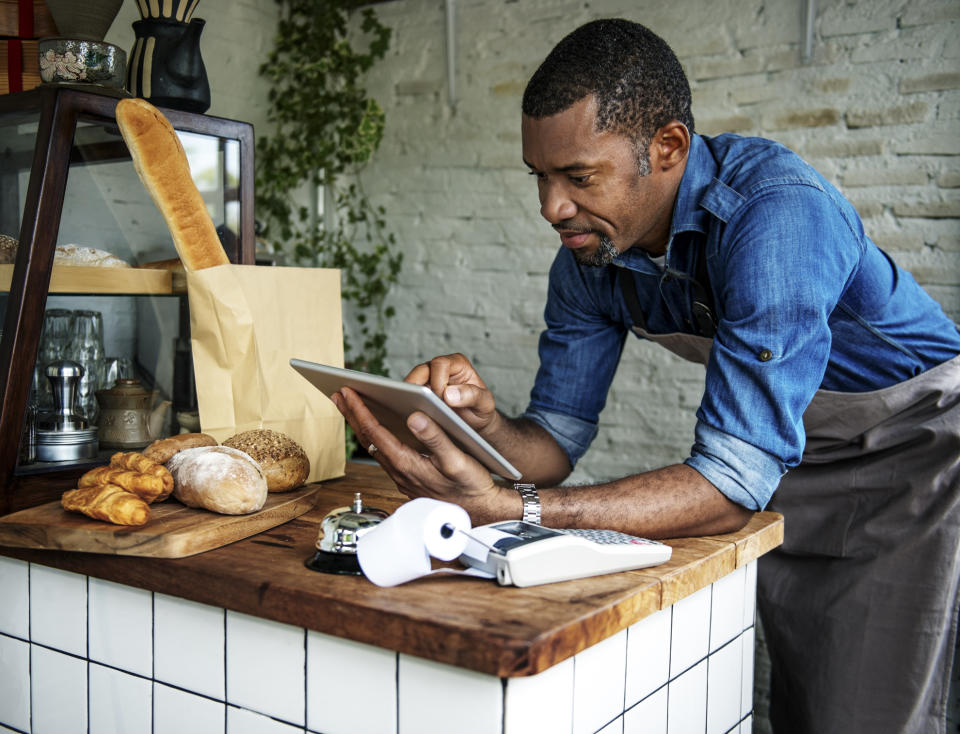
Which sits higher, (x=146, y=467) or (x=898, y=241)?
(x=898, y=241)

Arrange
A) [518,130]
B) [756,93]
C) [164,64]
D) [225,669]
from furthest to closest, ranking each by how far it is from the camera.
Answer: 1. [518,130]
2. [756,93]
3. [164,64]
4. [225,669]


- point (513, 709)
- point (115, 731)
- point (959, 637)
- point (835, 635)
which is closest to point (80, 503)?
point (115, 731)

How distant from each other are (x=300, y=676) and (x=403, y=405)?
31cm

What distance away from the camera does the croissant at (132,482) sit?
1.04m

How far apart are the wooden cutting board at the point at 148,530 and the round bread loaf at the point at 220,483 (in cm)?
1

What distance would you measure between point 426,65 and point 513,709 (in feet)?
9.84

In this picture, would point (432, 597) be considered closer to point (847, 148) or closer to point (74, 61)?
point (74, 61)

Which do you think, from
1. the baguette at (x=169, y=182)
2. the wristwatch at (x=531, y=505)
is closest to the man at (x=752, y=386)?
the wristwatch at (x=531, y=505)

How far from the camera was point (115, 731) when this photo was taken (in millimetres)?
1028

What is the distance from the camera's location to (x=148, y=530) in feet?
3.15

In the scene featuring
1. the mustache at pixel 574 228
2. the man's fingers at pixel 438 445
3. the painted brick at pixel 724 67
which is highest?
the painted brick at pixel 724 67

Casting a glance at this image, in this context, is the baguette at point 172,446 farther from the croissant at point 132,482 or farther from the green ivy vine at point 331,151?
the green ivy vine at point 331,151

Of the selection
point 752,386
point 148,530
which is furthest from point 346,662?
point 752,386

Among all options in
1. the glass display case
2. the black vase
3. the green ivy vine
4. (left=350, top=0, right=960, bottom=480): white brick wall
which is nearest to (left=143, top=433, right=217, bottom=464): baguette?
the glass display case
